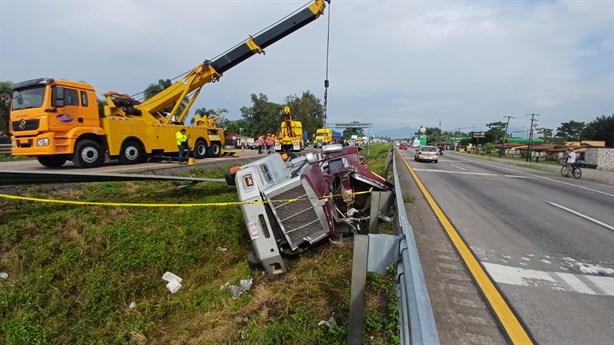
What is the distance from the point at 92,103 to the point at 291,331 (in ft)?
33.9

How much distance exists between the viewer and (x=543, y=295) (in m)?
3.62

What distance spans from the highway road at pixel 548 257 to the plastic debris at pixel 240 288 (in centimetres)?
236

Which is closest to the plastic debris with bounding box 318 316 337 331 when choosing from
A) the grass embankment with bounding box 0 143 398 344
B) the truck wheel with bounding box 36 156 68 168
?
the grass embankment with bounding box 0 143 398 344

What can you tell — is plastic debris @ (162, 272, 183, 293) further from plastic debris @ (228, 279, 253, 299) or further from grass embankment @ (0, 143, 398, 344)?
plastic debris @ (228, 279, 253, 299)

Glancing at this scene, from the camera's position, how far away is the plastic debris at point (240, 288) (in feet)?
15.0

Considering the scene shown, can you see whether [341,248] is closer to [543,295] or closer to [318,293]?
[318,293]

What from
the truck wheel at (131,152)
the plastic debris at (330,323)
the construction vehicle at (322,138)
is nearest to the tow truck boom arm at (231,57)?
the truck wheel at (131,152)

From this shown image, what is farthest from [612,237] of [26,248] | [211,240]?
[26,248]

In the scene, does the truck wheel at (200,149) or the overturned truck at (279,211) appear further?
the truck wheel at (200,149)

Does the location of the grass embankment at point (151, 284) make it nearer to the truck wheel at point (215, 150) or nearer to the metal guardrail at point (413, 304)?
the metal guardrail at point (413, 304)

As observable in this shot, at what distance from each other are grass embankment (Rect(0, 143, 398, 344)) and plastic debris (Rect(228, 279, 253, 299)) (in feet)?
0.28

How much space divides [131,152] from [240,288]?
9.00 m

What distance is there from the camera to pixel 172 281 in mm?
5312

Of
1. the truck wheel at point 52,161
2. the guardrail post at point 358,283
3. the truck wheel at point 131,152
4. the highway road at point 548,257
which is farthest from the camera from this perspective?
the truck wheel at point 131,152
